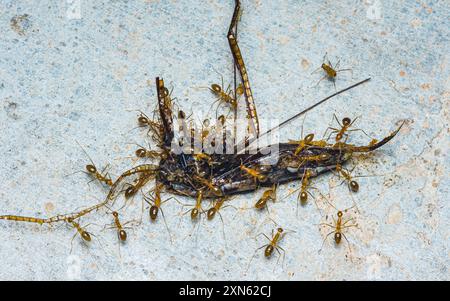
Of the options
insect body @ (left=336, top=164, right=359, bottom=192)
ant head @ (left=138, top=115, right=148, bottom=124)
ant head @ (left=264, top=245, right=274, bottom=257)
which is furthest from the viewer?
ant head @ (left=138, top=115, right=148, bottom=124)

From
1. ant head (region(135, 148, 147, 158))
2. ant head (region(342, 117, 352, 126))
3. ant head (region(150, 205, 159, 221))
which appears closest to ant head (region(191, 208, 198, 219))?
ant head (region(150, 205, 159, 221))

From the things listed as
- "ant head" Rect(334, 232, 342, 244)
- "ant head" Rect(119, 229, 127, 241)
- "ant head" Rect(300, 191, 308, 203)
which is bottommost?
"ant head" Rect(334, 232, 342, 244)

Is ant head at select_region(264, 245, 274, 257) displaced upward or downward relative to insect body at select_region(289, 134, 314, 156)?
downward

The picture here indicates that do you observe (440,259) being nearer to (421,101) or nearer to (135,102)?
(421,101)

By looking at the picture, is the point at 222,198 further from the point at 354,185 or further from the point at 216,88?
the point at 354,185

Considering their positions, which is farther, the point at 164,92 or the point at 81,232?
A: the point at 164,92

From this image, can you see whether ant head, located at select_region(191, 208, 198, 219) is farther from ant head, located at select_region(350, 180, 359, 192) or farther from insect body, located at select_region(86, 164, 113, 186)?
ant head, located at select_region(350, 180, 359, 192)

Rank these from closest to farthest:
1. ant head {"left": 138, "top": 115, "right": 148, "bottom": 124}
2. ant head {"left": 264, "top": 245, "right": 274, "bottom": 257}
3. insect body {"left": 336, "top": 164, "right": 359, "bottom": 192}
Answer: ant head {"left": 264, "top": 245, "right": 274, "bottom": 257}
insect body {"left": 336, "top": 164, "right": 359, "bottom": 192}
ant head {"left": 138, "top": 115, "right": 148, "bottom": 124}

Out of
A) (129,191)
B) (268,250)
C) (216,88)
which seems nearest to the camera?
(268,250)

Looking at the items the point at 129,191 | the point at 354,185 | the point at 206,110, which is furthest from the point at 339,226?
the point at 129,191

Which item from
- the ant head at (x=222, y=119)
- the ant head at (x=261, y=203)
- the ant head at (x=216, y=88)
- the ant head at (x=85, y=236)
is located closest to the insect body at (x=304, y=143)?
the ant head at (x=261, y=203)
